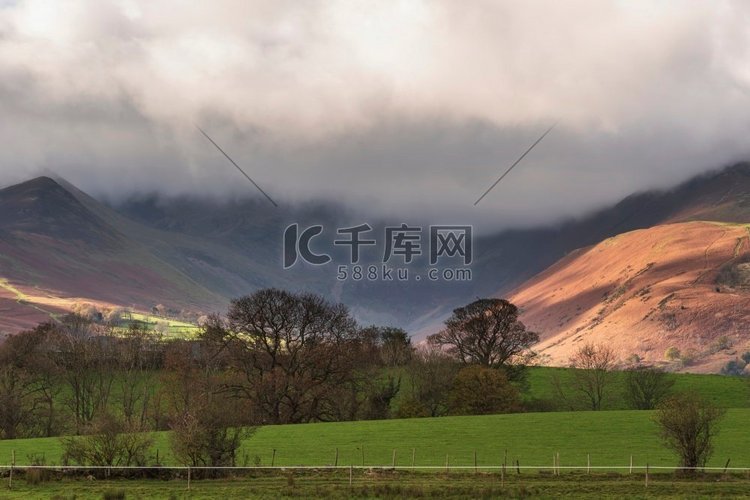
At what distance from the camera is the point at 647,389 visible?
114375 mm

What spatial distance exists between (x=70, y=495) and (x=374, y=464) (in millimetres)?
24955

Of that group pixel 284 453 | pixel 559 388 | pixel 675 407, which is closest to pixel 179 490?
pixel 284 453

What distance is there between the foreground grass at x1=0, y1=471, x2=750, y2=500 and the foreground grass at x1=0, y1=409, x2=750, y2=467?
8426 millimetres

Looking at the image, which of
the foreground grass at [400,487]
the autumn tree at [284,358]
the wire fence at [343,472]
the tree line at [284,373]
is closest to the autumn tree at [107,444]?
the wire fence at [343,472]

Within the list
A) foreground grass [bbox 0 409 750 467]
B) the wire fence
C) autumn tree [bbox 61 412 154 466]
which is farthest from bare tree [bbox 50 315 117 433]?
the wire fence

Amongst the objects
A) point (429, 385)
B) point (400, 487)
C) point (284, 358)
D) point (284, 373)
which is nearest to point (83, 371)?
point (284, 358)

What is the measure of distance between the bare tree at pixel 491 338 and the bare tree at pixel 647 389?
14979mm

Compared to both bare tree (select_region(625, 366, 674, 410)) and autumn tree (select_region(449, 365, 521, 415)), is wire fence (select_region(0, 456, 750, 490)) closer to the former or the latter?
autumn tree (select_region(449, 365, 521, 415))

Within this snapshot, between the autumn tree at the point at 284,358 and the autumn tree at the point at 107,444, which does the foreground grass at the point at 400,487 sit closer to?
the autumn tree at the point at 107,444

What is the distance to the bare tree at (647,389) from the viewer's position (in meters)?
113

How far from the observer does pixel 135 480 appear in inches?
2260

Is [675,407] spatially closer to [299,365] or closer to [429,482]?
[429,482]

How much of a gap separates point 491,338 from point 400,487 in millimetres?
73221

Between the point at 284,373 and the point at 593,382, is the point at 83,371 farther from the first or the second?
the point at 593,382
